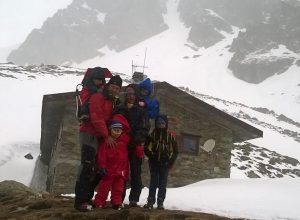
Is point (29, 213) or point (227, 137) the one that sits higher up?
point (227, 137)

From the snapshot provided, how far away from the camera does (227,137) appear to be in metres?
12.4

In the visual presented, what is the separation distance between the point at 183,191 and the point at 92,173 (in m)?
3.05

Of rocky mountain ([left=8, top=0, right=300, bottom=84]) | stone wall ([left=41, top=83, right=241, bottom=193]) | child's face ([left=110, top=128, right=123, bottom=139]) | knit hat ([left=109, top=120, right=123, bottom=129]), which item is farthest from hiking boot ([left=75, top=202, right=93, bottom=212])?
rocky mountain ([left=8, top=0, right=300, bottom=84])

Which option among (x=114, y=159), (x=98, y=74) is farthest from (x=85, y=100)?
(x=114, y=159)

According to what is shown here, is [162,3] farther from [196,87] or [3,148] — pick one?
[3,148]

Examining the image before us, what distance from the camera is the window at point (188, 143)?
11863mm

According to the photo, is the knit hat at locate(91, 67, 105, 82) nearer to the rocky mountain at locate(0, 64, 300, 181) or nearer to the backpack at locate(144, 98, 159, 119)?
the backpack at locate(144, 98, 159, 119)

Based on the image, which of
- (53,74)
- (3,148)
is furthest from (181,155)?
(53,74)

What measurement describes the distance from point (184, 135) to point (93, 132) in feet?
22.4

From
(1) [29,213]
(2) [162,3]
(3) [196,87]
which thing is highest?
(2) [162,3]

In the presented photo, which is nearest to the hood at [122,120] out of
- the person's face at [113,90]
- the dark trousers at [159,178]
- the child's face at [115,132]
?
the child's face at [115,132]

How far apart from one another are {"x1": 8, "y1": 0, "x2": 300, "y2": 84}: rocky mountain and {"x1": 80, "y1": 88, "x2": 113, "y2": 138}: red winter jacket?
81.3 meters

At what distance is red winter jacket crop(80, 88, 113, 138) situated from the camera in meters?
5.30

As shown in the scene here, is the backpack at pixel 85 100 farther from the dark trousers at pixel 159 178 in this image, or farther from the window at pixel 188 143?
the window at pixel 188 143
